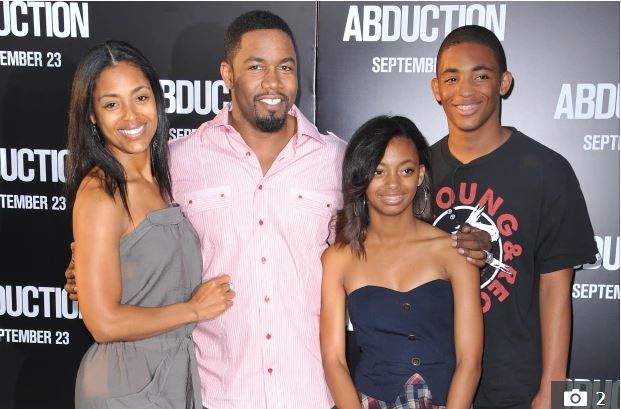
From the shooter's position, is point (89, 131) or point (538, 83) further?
point (538, 83)

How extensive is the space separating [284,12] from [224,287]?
1488 mm

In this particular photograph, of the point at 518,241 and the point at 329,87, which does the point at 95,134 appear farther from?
the point at 518,241

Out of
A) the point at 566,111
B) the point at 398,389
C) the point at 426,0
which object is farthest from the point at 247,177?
the point at 566,111

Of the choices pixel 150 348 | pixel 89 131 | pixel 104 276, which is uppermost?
pixel 89 131

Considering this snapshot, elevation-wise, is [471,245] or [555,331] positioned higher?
[471,245]

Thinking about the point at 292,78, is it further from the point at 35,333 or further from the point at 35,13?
the point at 35,333

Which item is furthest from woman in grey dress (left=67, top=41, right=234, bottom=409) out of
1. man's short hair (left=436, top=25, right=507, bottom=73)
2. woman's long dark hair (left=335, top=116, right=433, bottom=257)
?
man's short hair (left=436, top=25, right=507, bottom=73)

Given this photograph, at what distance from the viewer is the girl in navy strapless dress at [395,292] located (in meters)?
2.15

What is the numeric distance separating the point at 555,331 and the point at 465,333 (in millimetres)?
498

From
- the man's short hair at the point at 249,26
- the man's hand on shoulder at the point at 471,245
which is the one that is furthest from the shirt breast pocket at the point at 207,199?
the man's hand on shoulder at the point at 471,245

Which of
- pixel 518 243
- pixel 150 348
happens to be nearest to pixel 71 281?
pixel 150 348

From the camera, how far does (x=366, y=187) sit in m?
2.27

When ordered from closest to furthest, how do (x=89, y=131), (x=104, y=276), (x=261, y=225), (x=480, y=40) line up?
(x=104, y=276) → (x=89, y=131) → (x=261, y=225) → (x=480, y=40)

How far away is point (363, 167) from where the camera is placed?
2256 millimetres
